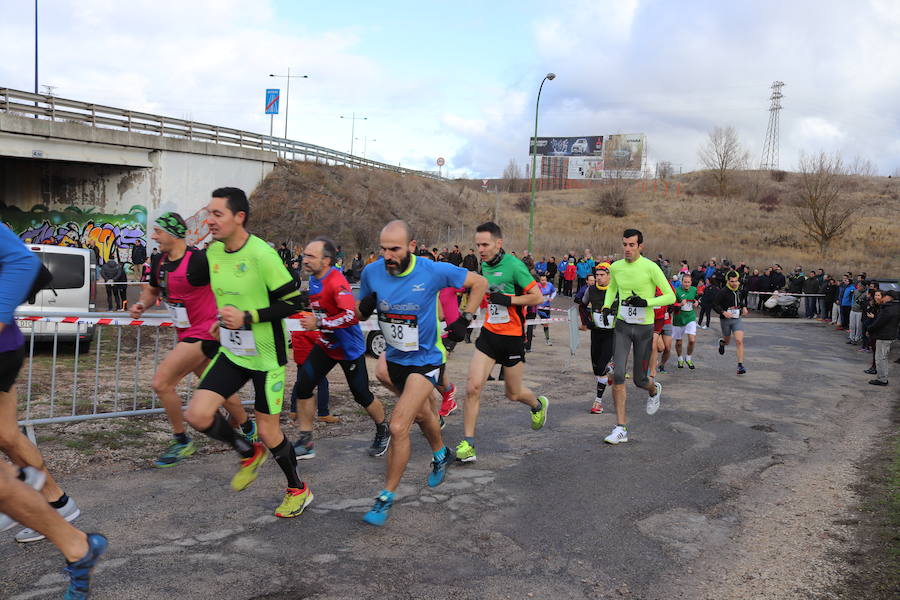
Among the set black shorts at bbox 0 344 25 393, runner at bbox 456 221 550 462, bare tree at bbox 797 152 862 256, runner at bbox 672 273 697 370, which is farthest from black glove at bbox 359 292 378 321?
bare tree at bbox 797 152 862 256

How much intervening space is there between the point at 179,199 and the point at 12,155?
6.58 meters

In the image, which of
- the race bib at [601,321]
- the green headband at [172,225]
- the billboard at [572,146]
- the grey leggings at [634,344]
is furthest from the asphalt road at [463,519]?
the billboard at [572,146]

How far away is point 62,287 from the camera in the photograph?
432 inches

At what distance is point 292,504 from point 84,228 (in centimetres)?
2642

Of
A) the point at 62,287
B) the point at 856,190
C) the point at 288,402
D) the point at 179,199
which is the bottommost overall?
the point at 288,402

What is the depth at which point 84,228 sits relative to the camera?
27.3m

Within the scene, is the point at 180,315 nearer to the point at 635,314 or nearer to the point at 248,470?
the point at 248,470

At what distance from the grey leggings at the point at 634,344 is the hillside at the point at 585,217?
29.6m

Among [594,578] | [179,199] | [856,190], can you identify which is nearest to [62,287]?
[594,578]

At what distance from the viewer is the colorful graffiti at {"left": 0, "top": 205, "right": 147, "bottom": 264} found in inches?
1049

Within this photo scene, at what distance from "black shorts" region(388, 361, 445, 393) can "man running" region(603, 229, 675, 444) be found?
297cm

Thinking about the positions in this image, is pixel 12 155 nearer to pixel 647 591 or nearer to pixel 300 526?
pixel 300 526

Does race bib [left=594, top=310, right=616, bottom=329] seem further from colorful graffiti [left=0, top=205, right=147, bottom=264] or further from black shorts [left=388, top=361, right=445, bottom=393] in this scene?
colorful graffiti [left=0, top=205, right=147, bottom=264]

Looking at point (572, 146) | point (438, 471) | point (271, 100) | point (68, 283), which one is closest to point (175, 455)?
point (438, 471)
